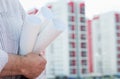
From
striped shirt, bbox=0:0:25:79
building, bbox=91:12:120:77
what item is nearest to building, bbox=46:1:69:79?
building, bbox=91:12:120:77

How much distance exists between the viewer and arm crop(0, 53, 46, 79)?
0.42 meters

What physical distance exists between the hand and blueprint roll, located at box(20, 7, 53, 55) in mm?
13

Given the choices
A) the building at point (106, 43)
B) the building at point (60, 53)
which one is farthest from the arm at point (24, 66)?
the building at point (106, 43)

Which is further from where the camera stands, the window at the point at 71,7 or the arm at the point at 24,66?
the window at the point at 71,7

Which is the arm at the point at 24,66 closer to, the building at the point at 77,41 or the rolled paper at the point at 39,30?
the rolled paper at the point at 39,30

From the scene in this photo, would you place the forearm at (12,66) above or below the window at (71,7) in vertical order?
below

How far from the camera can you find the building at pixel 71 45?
13384mm

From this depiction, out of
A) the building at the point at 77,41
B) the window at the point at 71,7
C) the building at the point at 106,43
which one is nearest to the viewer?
the building at the point at 77,41

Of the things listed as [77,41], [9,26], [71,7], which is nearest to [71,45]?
[77,41]

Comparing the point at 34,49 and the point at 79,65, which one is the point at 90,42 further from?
the point at 34,49

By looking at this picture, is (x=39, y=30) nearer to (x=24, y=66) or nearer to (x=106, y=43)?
(x=24, y=66)

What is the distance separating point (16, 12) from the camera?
1.55 ft

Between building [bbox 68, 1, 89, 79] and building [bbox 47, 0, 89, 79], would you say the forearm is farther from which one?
building [bbox 68, 1, 89, 79]

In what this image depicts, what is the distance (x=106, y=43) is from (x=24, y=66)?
51.8 ft
